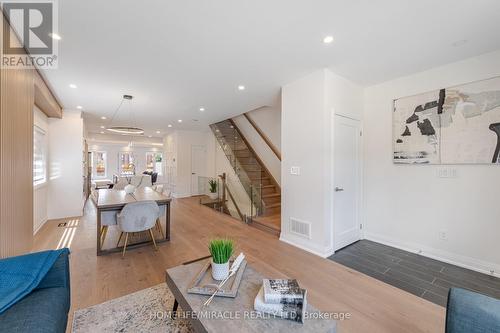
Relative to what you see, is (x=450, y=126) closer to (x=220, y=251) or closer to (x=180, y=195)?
(x=220, y=251)

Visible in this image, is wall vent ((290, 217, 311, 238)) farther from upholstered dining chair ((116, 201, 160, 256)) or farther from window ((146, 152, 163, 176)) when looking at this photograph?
window ((146, 152, 163, 176))

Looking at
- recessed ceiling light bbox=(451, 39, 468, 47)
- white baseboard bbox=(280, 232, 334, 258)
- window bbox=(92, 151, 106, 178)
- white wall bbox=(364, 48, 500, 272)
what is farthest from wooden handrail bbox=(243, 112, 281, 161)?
window bbox=(92, 151, 106, 178)

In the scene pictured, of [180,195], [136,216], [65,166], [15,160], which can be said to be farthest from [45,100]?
[180,195]

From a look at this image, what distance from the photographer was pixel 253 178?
5617mm

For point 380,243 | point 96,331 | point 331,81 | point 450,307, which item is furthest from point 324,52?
point 96,331

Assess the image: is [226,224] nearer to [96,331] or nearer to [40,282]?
[96,331]

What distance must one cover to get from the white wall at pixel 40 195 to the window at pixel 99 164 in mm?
8000

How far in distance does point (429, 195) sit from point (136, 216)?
4285 millimetres

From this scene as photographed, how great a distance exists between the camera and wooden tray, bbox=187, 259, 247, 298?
144 cm

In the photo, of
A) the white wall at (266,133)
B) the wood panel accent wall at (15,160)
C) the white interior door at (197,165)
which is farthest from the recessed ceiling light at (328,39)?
the white interior door at (197,165)

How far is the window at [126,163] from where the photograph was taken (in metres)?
12.5

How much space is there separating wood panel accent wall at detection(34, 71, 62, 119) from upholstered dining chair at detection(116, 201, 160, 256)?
2306mm

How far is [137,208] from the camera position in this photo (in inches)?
122

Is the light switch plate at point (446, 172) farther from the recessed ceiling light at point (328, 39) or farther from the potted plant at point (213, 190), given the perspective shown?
the potted plant at point (213, 190)
